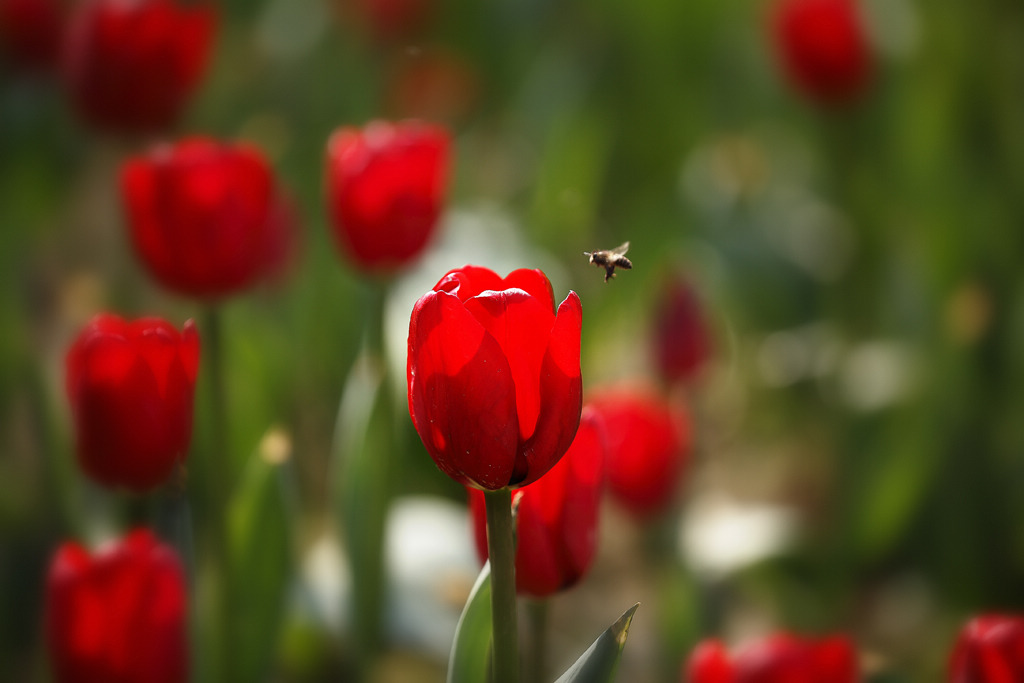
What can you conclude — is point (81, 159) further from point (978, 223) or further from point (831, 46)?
point (978, 223)

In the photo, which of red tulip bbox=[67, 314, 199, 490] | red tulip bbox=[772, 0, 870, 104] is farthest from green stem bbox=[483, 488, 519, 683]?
red tulip bbox=[772, 0, 870, 104]

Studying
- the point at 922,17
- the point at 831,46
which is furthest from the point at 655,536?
the point at 922,17

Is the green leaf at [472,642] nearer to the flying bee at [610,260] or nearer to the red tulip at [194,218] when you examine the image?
the flying bee at [610,260]

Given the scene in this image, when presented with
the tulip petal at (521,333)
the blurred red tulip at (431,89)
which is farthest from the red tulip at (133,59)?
the blurred red tulip at (431,89)

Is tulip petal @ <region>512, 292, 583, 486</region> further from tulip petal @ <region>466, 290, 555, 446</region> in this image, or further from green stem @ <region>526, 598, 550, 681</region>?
green stem @ <region>526, 598, 550, 681</region>

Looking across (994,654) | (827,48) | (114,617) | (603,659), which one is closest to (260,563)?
(114,617)

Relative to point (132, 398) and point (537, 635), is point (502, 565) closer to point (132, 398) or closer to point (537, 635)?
point (537, 635)
